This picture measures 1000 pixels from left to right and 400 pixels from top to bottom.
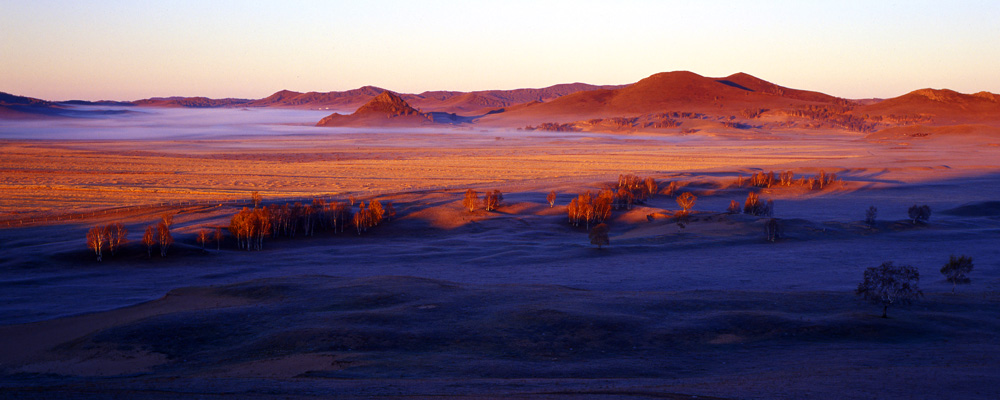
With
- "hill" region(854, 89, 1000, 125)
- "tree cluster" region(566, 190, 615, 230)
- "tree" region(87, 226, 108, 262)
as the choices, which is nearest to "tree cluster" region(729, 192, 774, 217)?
"tree cluster" region(566, 190, 615, 230)

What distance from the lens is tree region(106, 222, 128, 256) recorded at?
25141 millimetres

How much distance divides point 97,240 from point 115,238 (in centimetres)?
92

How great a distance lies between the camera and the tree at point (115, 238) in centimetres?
2514

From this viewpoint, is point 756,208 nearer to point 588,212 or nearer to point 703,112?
point 588,212

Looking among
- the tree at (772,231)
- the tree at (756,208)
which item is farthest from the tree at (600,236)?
the tree at (756,208)

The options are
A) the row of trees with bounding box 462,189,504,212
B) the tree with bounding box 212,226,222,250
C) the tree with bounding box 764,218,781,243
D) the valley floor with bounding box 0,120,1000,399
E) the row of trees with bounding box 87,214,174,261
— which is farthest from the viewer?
the row of trees with bounding box 462,189,504,212

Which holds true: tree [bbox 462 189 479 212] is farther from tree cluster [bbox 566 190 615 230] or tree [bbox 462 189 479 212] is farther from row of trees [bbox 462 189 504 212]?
tree cluster [bbox 566 190 615 230]

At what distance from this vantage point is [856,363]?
11289 millimetres

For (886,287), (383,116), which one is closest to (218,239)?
(886,287)

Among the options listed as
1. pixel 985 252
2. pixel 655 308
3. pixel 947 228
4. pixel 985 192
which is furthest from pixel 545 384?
pixel 985 192

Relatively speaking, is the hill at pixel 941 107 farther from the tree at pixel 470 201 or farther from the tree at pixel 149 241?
the tree at pixel 149 241

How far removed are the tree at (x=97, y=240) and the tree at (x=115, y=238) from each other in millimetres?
179

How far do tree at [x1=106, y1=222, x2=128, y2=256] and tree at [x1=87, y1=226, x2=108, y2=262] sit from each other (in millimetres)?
179

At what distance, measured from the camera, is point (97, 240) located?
24672 millimetres
